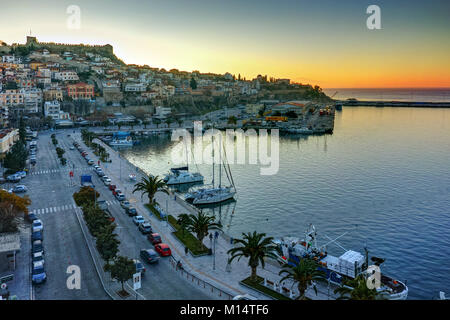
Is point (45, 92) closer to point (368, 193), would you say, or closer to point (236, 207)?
point (236, 207)

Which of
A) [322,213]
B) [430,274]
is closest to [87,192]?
[322,213]

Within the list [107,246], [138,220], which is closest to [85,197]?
[138,220]

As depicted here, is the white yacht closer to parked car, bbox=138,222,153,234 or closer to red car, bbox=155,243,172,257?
parked car, bbox=138,222,153,234

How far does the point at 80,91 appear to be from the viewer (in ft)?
342

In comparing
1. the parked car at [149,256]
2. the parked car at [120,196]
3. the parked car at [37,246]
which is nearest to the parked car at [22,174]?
the parked car at [120,196]

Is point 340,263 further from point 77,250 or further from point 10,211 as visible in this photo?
point 10,211

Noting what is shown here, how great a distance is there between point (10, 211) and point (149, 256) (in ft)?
A: 31.2

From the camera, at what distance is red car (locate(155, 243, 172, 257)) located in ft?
69.6

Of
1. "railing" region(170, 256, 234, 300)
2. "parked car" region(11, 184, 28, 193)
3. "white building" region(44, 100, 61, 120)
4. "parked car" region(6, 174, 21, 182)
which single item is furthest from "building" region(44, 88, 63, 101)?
"railing" region(170, 256, 234, 300)

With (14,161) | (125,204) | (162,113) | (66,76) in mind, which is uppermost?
(66,76)

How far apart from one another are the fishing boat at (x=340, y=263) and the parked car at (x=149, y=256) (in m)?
7.34

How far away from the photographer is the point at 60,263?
20.0 meters
